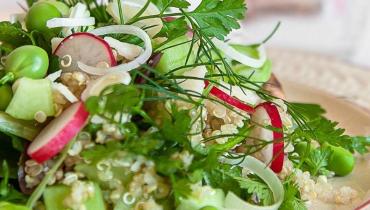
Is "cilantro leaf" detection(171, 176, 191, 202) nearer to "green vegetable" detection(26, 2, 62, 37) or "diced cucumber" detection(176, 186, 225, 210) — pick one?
"diced cucumber" detection(176, 186, 225, 210)

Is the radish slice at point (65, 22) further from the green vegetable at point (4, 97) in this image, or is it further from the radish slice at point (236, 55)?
the radish slice at point (236, 55)

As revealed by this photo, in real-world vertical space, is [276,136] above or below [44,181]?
above

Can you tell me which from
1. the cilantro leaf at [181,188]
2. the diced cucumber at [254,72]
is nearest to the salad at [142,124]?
the cilantro leaf at [181,188]

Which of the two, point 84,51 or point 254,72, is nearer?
point 84,51

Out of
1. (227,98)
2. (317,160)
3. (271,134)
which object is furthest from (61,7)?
(317,160)

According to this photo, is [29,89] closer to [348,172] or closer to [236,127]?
[236,127]

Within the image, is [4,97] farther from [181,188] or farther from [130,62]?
[181,188]

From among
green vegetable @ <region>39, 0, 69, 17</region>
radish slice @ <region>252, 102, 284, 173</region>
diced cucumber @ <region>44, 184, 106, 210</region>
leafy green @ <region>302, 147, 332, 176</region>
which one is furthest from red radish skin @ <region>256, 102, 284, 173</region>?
green vegetable @ <region>39, 0, 69, 17</region>

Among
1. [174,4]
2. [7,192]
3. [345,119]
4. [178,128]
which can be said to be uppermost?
[174,4]
